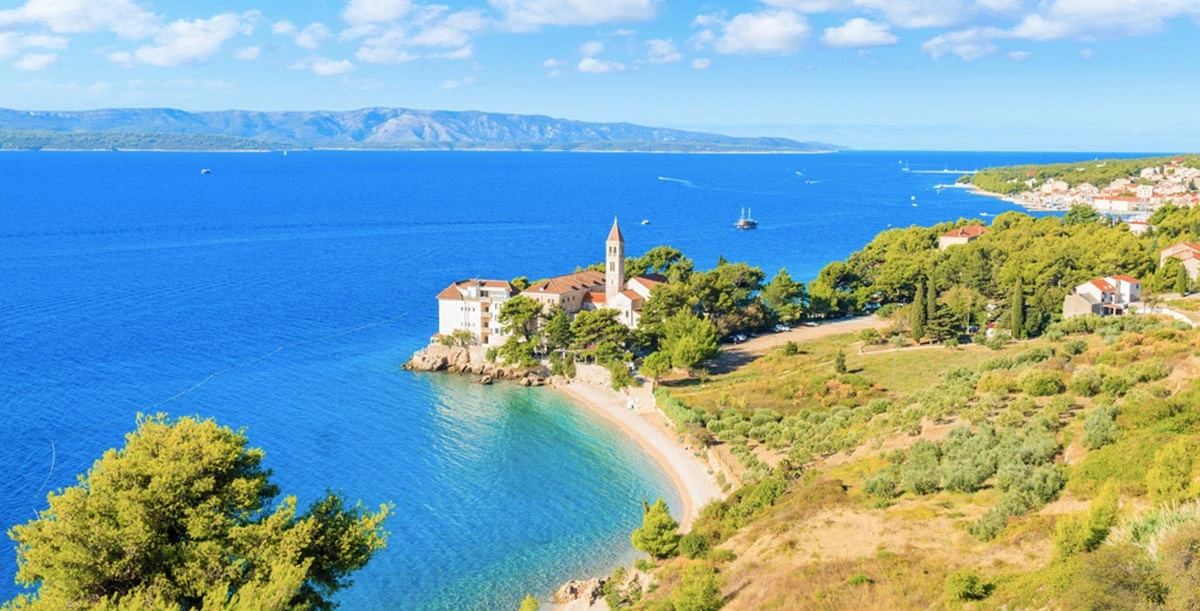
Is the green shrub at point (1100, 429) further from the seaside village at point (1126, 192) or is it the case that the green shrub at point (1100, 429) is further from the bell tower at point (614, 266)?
the seaside village at point (1126, 192)

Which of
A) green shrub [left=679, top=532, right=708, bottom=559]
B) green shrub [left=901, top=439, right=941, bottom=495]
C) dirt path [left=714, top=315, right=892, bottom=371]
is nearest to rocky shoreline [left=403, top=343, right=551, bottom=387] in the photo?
dirt path [left=714, top=315, right=892, bottom=371]

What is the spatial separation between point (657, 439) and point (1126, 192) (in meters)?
130

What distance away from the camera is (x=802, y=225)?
133875 millimetres

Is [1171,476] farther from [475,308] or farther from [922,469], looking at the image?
[475,308]

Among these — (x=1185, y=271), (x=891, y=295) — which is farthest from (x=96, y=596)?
(x=1185, y=271)

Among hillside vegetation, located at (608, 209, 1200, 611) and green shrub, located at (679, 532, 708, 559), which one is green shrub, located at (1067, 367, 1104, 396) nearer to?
hillside vegetation, located at (608, 209, 1200, 611)

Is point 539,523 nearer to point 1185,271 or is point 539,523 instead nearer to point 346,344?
point 346,344

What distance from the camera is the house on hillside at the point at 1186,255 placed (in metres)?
66.2

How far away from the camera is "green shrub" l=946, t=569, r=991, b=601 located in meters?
17.5

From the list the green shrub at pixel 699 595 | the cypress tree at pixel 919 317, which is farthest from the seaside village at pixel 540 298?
the green shrub at pixel 699 595

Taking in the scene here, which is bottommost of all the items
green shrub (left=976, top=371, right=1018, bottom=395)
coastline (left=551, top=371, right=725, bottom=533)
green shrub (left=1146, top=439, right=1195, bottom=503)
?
coastline (left=551, top=371, right=725, bottom=533)

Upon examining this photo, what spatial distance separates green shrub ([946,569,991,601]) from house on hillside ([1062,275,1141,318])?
4503 centimetres

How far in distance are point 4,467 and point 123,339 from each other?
23909 millimetres

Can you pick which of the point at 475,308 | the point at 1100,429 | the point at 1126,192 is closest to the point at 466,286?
the point at 475,308
